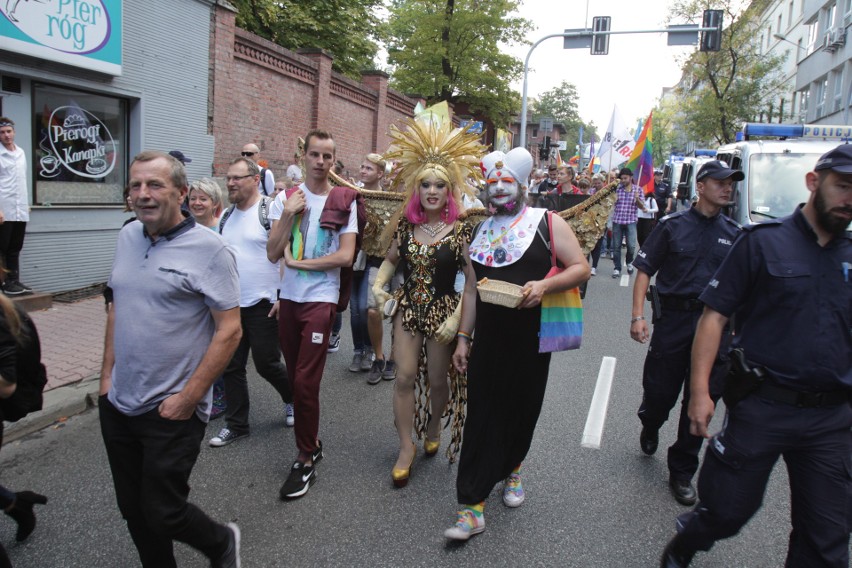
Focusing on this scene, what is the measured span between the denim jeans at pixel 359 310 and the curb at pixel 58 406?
7.34ft

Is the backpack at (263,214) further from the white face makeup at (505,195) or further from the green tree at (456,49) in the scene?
the green tree at (456,49)

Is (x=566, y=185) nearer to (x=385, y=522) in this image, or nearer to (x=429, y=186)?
(x=429, y=186)

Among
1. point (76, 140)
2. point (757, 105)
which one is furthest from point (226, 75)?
point (757, 105)

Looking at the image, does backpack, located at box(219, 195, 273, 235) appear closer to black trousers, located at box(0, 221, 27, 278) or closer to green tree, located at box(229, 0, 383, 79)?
black trousers, located at box(0, 221, 27, 278)

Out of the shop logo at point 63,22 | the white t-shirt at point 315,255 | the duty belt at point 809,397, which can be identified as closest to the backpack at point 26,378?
the white t-shirt at point 315,255

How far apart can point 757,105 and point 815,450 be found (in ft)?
111

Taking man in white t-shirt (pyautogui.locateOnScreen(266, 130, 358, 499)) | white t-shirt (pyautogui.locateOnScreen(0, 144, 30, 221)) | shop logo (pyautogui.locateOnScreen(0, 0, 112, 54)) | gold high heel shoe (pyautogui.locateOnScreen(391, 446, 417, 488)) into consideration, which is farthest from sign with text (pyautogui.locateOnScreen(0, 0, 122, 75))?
gold high heel shoe (pyautogui.locateOnScreen(391, 446, 417, 488))

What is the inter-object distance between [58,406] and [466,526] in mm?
3280

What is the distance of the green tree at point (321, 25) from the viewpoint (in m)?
15.4

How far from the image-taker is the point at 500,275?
3.28m

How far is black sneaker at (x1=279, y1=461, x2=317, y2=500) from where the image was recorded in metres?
3.65

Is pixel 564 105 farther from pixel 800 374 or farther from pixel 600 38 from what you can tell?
pixel 800 374

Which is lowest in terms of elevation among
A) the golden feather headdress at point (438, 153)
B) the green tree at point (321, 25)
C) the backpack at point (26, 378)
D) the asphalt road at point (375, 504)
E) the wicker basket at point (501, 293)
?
the asphalt road at point (375, 504)

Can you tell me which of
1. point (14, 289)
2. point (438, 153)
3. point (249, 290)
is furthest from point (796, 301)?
point (14, 289)
